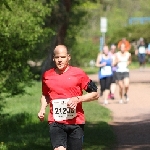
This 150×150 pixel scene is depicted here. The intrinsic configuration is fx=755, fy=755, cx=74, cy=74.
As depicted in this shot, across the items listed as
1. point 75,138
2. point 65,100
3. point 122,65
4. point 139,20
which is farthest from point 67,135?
point 139,20

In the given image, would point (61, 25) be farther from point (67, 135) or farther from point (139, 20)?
point (139, 20)

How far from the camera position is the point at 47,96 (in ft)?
29.9

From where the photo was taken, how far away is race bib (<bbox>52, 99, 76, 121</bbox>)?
28.8 ft

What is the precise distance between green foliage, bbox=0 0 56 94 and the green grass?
0.86 m

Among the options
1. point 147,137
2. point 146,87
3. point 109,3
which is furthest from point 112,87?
point 109,3

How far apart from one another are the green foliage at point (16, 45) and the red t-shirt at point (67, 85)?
5493 millimetres

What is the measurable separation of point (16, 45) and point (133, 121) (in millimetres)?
3880

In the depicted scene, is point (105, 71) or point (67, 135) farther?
point (105, 71)

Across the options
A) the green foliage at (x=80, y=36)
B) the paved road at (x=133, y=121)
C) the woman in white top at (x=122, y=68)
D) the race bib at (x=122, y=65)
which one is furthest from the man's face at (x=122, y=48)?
the green foliage at (x=80, y=36)

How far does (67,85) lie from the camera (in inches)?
347

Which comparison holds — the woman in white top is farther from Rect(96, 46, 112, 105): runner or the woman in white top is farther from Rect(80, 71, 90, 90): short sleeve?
Rect(80, 71, 90, 90): short sleeve

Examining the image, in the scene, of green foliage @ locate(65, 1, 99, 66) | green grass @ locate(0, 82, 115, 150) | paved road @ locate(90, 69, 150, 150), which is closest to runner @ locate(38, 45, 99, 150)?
green grass @ locate(0, 82, 115, 150)

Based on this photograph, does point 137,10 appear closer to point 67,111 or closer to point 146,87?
point 146,87

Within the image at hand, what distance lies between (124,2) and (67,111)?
281ft
